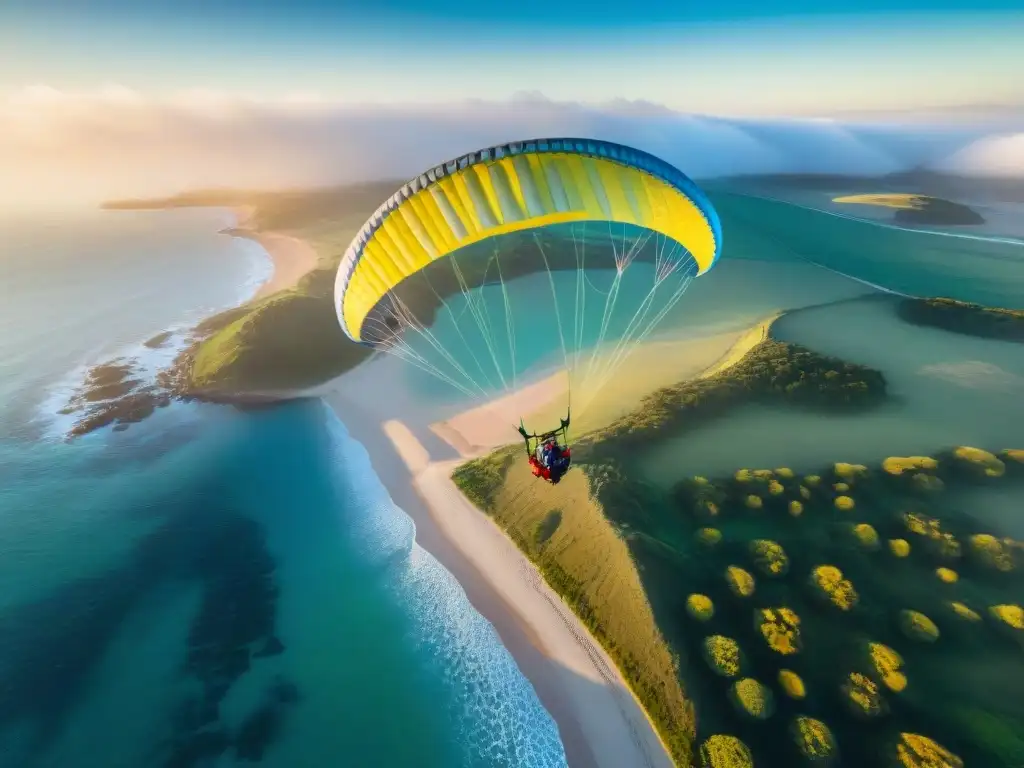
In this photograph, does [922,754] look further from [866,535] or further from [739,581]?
[866,535]

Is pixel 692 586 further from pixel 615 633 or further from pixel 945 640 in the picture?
pixel 945 640

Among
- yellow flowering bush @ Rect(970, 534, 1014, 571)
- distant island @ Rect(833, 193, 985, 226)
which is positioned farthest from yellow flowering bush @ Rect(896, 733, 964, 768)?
distant island @ Rect(833, 193, 985, 226)

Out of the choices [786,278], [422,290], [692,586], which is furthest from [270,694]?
[786,278]

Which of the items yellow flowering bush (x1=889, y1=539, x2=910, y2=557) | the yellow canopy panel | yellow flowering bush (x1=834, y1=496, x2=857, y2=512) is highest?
the yellow canopy panel

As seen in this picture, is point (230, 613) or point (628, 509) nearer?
point (230, 613)

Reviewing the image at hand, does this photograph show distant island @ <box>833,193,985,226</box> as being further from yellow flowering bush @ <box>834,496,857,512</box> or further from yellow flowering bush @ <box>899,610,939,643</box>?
yellow flowering bush @ <box>899,610,939,643</box>

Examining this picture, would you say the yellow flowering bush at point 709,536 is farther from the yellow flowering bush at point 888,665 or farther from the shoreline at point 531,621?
the shoreline at point 531,621

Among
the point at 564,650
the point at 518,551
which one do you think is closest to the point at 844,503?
the point at 564,650
